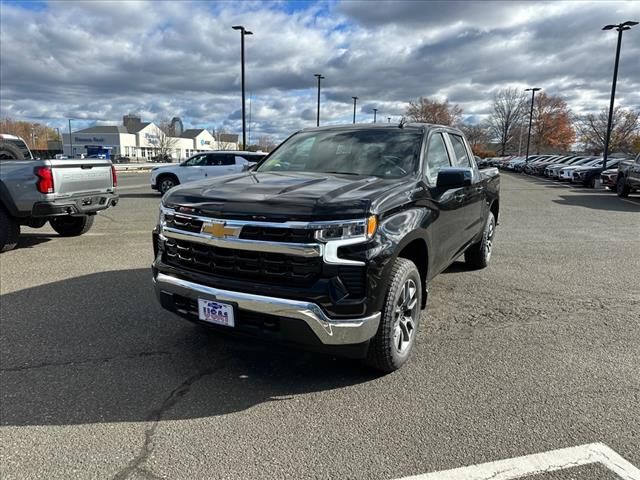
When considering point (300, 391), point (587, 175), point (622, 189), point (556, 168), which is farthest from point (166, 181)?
point (556, 168)

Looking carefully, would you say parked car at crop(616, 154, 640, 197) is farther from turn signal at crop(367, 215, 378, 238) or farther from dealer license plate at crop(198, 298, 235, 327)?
dealer license plate at crop(198, 298, 235, 327)

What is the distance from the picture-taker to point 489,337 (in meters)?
4.09

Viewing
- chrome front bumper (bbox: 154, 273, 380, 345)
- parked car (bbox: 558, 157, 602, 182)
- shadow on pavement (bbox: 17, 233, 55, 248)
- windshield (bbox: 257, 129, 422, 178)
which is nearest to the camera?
chrome front bumper (bbox: 154, 273, 380, 345)

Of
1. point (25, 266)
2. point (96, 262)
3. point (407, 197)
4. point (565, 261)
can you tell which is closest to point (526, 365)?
point (407, 197)

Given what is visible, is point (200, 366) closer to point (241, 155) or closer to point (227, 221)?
point (227, 221)

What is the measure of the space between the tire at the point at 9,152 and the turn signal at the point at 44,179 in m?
3.03

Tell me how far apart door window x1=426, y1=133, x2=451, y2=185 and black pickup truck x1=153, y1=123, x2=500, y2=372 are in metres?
0.06

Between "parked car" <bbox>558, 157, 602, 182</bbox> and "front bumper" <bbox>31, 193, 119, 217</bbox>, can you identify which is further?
"parked car" <bbox>558, 157, 602, 182</bbox>

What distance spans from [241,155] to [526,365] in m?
14.2

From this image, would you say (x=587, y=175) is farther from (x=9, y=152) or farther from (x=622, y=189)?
(x=9, y=152)

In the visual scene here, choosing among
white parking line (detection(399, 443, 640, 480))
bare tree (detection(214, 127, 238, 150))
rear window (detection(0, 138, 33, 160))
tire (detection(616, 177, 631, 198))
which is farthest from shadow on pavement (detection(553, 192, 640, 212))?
bare tree (detection(214, 127, 238, 150))

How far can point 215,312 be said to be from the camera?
9.96 ft

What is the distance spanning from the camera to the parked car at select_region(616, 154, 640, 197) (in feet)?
52.4

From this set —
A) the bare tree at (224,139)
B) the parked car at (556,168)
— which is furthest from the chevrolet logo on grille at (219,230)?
the bare tree at (224,139)
